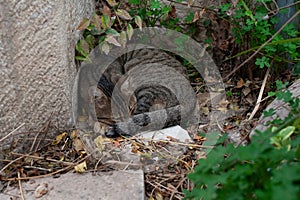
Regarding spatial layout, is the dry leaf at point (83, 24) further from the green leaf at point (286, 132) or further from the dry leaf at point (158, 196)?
the green leaf at point (286, 132)

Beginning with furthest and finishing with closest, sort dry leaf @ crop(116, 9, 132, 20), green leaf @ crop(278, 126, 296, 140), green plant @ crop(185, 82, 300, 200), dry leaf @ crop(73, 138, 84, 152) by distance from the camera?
dry leaf @ crop(116, 9, 132, 20), dry leaf @ crop(73, 138, 84, 152), green leaf @ crop(278, 126, 296, 140), green plant @ crop(185, 82, 300, 200)

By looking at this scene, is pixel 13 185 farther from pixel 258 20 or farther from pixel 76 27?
pixel 258 20

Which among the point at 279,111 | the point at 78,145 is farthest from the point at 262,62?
the point at 78,145

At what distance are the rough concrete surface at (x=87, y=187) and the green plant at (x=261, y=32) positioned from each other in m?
1.03

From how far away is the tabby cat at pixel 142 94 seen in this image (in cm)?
270

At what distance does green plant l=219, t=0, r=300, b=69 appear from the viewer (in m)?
2.60

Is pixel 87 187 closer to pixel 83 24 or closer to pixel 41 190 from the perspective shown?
pixel 41 190

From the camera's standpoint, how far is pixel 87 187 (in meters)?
2.03

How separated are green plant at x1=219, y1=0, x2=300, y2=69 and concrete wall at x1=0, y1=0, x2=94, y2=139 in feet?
3.41

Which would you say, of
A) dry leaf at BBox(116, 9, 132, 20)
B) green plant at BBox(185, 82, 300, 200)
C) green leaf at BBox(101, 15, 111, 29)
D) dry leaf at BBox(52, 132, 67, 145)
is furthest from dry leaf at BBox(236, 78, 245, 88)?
green plant at BBox(185, 82, 300, 200)

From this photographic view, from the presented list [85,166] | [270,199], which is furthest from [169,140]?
[270,199]

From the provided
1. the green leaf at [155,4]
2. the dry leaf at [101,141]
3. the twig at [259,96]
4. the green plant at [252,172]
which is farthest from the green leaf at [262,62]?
the green plant at [252,172]

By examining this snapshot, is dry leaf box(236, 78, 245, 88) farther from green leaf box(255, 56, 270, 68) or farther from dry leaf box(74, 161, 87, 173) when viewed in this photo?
dry leaf box(74, 161, 87, 173)

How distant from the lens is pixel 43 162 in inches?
89.0
